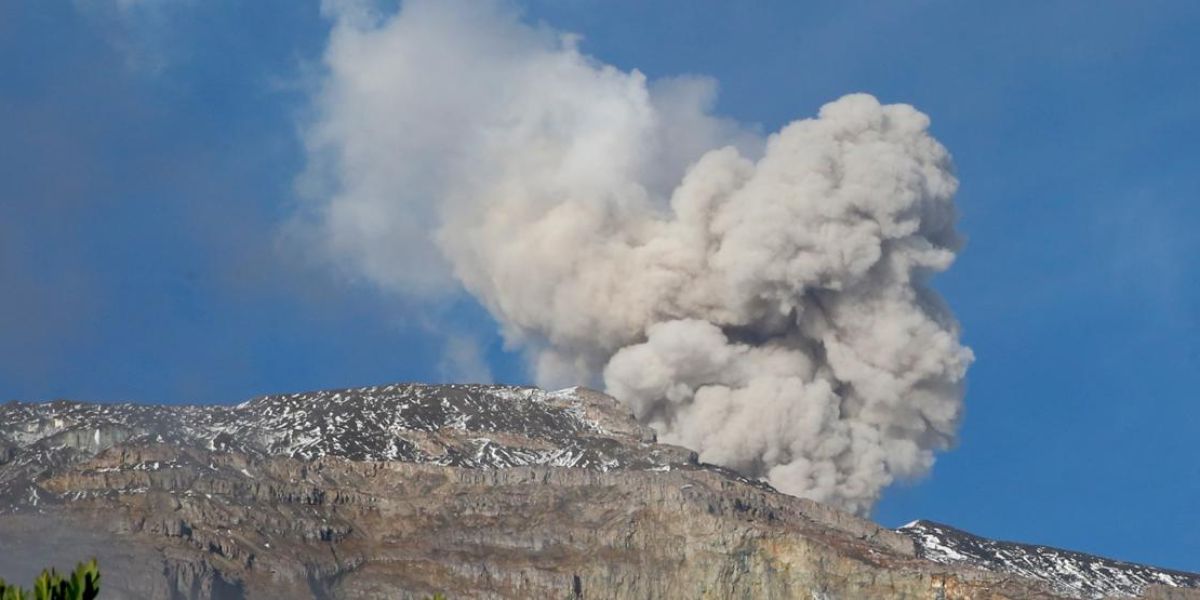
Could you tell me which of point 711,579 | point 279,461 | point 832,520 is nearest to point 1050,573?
point 832,520

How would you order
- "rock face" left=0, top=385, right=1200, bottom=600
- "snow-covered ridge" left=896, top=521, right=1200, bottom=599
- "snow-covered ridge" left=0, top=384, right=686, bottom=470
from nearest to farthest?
"rock face" left=0, top=385, right=1200, bottom=600 < "snow-covered ridge" left=896, top=521, right=1200, bottom=599 < "snow-covered ridge" left=0, top=384, right=686, bottom=470

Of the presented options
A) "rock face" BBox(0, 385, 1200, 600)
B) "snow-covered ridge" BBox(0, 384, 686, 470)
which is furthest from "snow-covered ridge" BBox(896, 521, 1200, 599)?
"snow-covered ridge" BBox(0, 384, 686, 470)

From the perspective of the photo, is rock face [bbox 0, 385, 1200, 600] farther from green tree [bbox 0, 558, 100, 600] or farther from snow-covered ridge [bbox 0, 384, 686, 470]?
green tree [bbox 0, 558, 100, 600]

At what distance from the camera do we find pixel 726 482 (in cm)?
11525

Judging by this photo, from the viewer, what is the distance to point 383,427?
408 ft

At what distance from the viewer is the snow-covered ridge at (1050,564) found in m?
116

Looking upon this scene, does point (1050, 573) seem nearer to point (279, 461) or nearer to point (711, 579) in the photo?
point (711, 579)

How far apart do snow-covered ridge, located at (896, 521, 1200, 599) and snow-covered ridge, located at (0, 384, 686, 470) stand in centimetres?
1391

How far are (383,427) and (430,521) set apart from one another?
39.0 ft

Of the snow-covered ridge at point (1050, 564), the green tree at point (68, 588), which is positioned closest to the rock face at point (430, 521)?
the snow-covered ridge at point (1050, 564)

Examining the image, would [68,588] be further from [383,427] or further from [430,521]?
[383,427]

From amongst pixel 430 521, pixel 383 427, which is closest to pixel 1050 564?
pixel 430 521

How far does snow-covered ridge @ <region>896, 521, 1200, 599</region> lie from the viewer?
11625 cm

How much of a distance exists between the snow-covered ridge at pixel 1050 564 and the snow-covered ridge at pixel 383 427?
1391 cm
